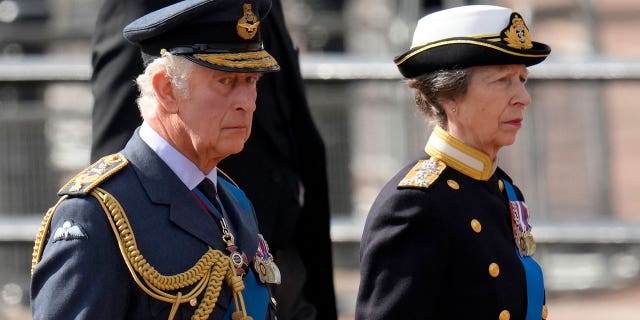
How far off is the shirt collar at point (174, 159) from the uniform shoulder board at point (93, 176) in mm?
75

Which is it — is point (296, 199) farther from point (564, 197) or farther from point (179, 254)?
point (564, 197)

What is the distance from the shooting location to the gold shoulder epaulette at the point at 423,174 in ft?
13.4

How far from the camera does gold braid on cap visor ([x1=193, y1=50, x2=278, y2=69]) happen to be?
3.44m

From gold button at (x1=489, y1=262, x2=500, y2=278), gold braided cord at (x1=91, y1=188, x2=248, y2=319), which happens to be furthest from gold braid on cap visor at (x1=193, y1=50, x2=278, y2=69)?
gold button at (x1=489, y1=262, x2=500, y2=278)

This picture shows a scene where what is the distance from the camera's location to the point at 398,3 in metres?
7.34

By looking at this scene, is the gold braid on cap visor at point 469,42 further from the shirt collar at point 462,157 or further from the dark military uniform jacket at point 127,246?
the dark military uniform jacket at point 127,246

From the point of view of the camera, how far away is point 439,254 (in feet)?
13.1

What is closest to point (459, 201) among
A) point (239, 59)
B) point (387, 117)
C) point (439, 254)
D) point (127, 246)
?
point (439, 254)

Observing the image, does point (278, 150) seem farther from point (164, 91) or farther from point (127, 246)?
point (127, 246)

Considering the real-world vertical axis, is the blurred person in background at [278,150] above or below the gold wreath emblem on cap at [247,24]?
below

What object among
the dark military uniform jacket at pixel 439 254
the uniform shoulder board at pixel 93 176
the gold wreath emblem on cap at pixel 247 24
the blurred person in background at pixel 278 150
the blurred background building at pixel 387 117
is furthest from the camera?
the blurred background building at pixel 387 117

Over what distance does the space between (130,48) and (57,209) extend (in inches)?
54.7

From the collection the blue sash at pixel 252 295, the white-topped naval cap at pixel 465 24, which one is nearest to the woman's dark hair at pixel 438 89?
the white-topped naval cap at pixel 465 24

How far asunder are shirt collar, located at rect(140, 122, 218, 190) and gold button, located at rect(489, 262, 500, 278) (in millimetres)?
967
